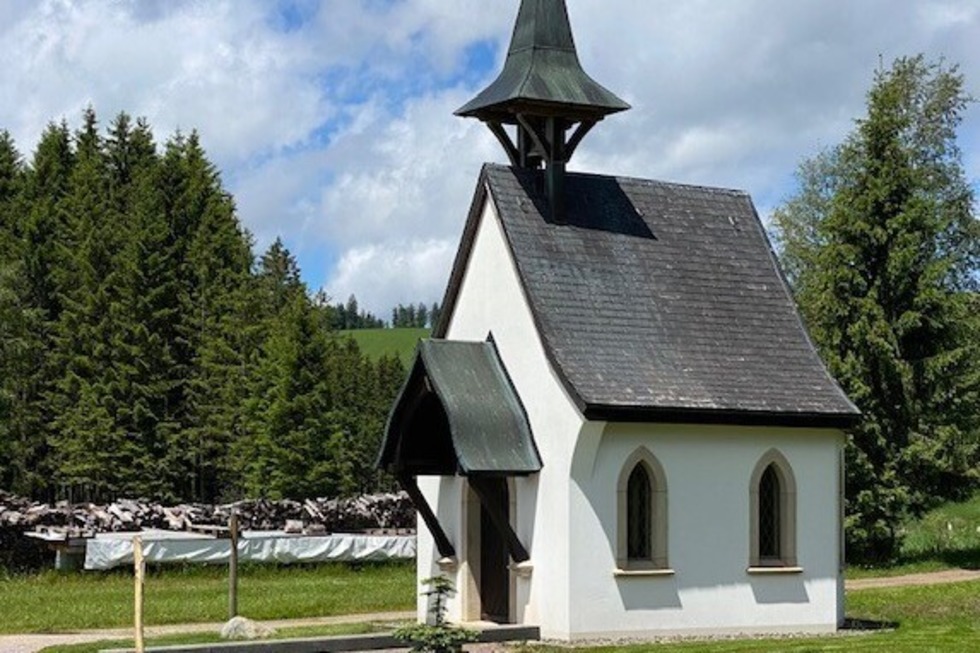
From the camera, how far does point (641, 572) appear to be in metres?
22.2

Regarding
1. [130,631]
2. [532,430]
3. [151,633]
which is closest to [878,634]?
[532,430]

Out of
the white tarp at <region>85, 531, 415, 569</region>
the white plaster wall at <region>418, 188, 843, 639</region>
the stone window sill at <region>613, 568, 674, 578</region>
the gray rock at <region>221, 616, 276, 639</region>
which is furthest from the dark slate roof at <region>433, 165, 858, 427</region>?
the white tarp at <region>85, 531, 415, 569</region>

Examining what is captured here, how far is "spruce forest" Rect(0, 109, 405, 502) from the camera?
5491 cm

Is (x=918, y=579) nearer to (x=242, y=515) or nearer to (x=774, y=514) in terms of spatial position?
(x=774, y=514)

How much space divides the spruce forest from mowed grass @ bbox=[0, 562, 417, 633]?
19.1m

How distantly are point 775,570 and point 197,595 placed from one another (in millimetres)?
10850

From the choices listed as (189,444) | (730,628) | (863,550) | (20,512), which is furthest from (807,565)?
(189,444)

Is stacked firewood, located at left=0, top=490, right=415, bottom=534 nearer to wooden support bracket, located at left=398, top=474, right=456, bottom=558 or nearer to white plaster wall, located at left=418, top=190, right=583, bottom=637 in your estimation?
wooden support bracket, located at left=398, top=474, right=456, bottom=558

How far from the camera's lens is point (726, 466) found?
23.1 m

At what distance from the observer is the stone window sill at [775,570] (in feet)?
76.1

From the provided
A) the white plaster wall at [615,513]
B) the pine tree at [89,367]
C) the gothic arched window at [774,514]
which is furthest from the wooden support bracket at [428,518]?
the pine tree at [89,367]

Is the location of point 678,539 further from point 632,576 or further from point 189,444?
point 189,444

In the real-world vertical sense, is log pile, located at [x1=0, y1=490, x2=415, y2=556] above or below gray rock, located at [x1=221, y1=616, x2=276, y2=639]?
above

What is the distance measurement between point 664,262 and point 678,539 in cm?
443
